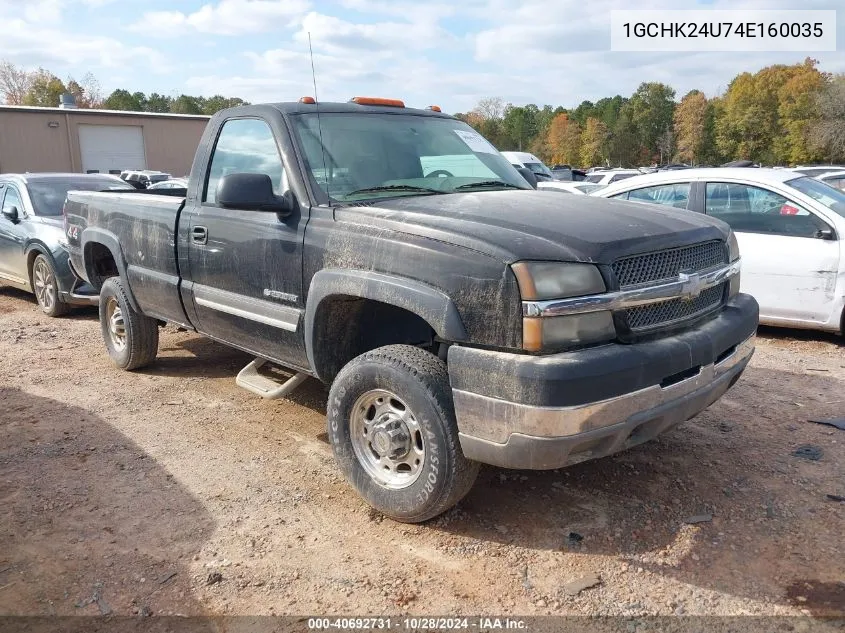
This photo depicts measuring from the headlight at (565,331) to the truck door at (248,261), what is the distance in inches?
57.0

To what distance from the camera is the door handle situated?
444 centimetres

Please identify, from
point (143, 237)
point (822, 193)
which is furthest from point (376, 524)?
point (822, 193)

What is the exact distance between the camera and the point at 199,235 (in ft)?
14.7

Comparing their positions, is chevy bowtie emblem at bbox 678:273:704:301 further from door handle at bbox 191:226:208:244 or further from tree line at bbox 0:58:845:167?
tree line at bbox 0:58:845:167

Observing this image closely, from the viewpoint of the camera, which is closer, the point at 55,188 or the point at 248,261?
the point at 248,261

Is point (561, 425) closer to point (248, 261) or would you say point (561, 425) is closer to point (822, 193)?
point (248, 261)

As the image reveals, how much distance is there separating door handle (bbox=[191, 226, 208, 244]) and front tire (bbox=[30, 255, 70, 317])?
4.45 m

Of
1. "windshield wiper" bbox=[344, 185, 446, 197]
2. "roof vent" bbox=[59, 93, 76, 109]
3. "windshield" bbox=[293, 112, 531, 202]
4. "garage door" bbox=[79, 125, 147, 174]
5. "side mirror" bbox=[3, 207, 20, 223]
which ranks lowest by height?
"side mirror" bbox=[3, 207, 20, 223]

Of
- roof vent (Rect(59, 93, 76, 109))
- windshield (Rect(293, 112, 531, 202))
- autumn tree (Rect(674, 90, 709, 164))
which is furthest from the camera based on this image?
autumn tree (Rect(674, 90, 709, 164))

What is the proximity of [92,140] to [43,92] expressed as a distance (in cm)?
4826

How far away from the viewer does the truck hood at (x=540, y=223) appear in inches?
115

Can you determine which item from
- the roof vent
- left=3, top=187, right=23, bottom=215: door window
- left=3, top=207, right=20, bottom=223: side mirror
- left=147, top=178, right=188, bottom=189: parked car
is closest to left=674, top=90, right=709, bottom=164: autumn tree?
the roof vent

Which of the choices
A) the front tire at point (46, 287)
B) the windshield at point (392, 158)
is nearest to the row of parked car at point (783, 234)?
the windshield at point (392, 158)

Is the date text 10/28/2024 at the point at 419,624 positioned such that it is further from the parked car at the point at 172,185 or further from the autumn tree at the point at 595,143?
the autumn tree at the point at 595,143
